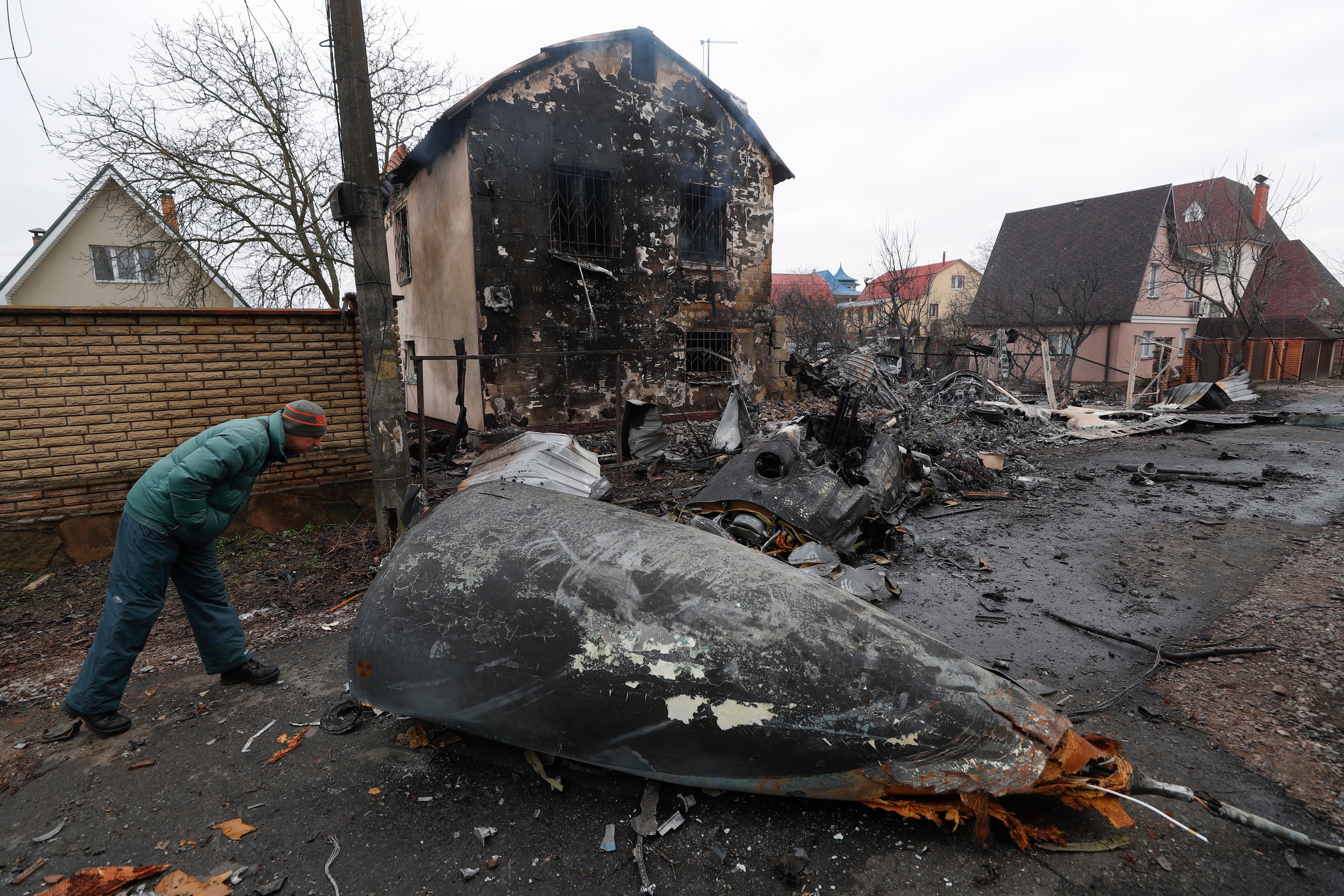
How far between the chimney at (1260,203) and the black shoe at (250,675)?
104 ft

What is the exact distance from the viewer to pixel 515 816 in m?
2.31

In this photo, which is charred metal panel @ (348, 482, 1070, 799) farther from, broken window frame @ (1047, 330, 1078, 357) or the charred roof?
broken window frame @ (1047, 330, 1078, 357)

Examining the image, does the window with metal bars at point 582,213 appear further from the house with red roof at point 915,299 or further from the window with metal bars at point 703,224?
the house with red roof at point 915,299

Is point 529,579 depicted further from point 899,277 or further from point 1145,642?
point 899,277

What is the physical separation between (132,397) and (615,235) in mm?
7363

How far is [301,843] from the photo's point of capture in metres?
Result: 2.21

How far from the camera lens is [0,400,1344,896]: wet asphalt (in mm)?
1988

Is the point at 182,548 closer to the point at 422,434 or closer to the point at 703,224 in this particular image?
the point at 422,434

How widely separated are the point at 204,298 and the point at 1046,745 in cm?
1752

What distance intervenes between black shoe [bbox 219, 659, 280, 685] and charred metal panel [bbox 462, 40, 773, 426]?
6.33m

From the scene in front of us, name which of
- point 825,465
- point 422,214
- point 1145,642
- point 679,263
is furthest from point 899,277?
point 1145,642

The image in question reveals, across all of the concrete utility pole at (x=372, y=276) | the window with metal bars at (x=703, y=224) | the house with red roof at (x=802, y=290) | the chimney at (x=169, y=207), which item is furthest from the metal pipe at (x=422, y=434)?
the house with red roof at (x=802, y=290)

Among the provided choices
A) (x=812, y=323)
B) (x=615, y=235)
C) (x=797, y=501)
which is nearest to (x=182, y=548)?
(x=797, y=501)

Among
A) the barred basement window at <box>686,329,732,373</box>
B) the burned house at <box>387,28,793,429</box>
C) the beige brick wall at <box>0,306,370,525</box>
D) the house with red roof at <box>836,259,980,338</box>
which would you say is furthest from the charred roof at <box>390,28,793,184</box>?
the house with red roof at <box>836,259,980,338</box>
